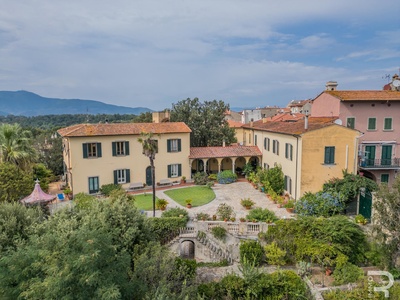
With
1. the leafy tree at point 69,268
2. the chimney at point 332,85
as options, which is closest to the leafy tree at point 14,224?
the leafy tree at point 69,268

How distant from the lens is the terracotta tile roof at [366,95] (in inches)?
1113

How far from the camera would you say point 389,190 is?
15422mm

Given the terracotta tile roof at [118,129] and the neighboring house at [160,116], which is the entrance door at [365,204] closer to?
the terracotta tile roof at [118,129]

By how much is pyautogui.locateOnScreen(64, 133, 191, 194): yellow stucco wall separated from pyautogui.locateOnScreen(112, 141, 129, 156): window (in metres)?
0.33

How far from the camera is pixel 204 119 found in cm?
4116

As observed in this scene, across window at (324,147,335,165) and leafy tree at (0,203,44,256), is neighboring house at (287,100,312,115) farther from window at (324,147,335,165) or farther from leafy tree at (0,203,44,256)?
leafy tree at (0,203,44,256)

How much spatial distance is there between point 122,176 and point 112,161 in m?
2.04

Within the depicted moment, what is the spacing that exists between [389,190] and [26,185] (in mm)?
25517

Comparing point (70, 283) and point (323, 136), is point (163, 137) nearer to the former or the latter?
point (323, 136)

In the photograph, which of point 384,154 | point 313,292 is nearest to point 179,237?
point 313,292

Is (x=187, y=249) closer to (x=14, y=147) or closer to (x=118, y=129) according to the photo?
(x=118, y=129)

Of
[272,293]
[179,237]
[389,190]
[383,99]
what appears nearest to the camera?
[272,293]

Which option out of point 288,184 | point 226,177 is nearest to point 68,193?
point 226,177

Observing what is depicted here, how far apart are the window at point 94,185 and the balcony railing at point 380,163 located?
26.5 m
